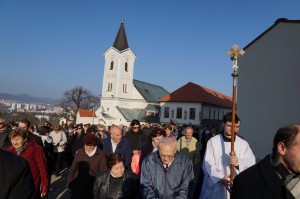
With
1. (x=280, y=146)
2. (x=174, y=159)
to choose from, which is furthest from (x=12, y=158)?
(x=174, y=159)

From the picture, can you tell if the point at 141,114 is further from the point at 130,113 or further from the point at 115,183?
the point at 115,183

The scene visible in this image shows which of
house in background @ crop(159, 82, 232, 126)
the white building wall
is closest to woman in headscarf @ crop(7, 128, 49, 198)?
house in background @ crop(159, 82, 232, 126)

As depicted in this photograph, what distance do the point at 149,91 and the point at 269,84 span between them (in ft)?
186

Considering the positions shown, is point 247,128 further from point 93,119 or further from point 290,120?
point 93,119

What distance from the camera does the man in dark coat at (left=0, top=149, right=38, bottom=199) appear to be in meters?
1.89

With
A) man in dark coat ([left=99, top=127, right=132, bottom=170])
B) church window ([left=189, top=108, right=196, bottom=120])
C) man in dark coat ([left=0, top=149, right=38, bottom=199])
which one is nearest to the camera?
man in dark coat ([left=0, top=149, right=38, bottom=199])

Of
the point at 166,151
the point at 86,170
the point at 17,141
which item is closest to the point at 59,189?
the point at 86,170

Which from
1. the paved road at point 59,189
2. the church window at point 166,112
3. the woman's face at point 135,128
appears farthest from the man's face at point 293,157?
the church window at point 166,112

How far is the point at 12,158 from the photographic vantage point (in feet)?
6.44

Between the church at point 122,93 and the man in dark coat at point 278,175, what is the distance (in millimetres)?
63044

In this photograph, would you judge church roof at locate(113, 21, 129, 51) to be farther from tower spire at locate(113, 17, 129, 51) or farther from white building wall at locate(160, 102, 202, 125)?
white building wall at locate(160, 102, 202, 125)

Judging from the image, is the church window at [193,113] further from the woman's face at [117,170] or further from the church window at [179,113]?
the woman's face at [117,170]

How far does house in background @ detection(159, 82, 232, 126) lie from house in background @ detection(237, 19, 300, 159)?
35522mm

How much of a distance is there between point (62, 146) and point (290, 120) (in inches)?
556
